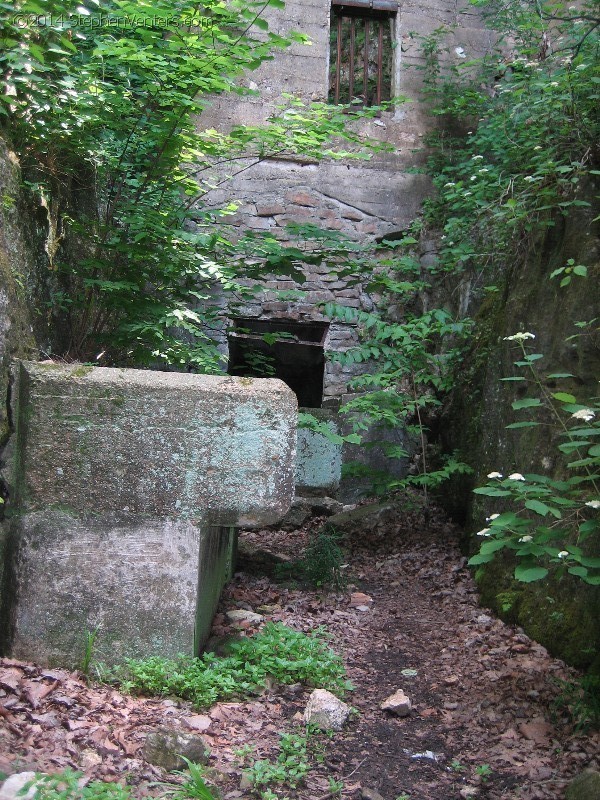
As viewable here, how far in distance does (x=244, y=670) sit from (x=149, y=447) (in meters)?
0.96

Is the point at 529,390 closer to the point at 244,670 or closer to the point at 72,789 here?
the point at 244,670

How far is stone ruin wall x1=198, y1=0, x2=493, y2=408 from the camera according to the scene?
23.8 ft

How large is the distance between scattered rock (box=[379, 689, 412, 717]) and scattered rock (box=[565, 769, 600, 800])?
72 centimetres

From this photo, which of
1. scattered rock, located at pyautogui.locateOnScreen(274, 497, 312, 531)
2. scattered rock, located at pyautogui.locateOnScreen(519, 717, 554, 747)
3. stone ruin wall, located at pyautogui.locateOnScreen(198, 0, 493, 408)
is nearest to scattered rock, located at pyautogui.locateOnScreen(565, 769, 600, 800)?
scattered rock, located at pyautogui.locateOnScreen(519, 717, 554, 747)

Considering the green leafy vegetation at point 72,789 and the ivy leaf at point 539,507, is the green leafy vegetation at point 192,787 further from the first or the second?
the ivy leaf at point 539,507

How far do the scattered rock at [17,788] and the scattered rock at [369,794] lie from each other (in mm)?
958

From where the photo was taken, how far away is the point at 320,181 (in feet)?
24.4

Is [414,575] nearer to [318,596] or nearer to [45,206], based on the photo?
[318,596]

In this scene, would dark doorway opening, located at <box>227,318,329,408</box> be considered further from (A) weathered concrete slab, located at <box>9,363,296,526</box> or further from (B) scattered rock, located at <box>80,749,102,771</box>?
(B) scattered rock, located at <box>80,749,102,771</box>

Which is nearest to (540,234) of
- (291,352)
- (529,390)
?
(529,390)

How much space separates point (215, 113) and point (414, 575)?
518cm

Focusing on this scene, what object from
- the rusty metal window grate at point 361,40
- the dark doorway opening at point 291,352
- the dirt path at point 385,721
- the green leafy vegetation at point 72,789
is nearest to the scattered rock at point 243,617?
the dirt path at point 385,721

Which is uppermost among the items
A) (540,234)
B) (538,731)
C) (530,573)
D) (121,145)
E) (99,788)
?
(121,145)

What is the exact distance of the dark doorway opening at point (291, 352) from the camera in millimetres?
7398
